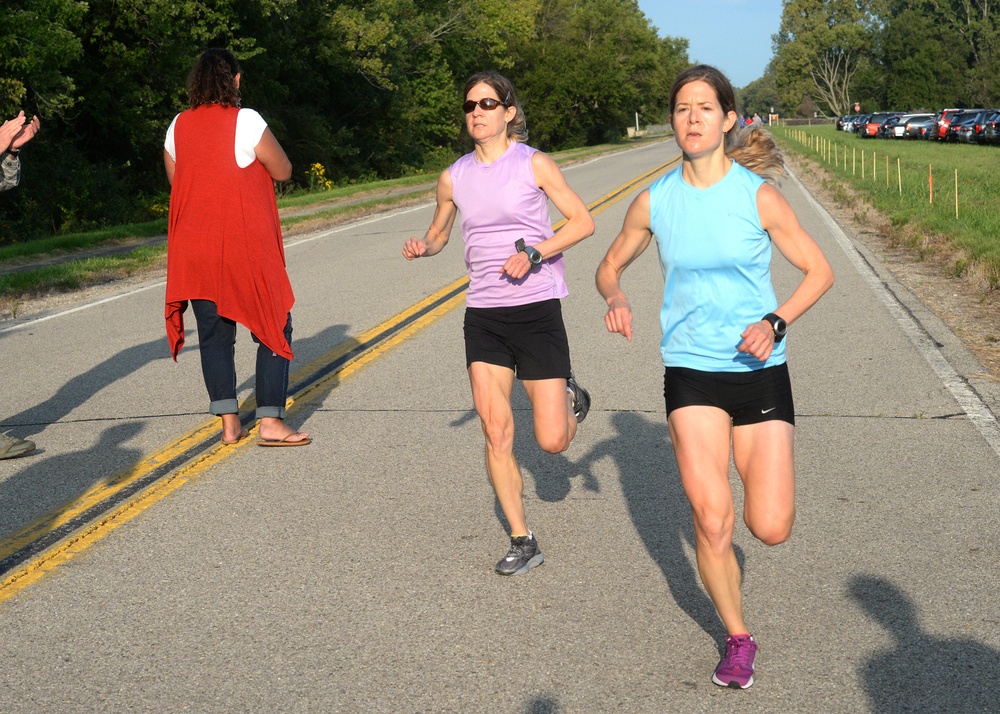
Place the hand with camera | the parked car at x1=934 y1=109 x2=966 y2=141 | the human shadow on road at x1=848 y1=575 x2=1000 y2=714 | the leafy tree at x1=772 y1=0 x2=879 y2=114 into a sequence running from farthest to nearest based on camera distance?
the leafy tree at x1=772 y1=0 x2=879 y2=114 → the parked car at x1=934 y1=109 x2=966 y2=141 → the hand with camera → the human shadow on road at x1=848 y1=575 x2=1000 y2=714

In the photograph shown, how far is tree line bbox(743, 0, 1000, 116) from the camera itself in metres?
112

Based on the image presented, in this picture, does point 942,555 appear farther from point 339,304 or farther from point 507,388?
point 339,304

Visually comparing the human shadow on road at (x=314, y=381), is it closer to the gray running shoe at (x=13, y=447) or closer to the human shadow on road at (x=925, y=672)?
the gray running shoe at (x=13, y=447)

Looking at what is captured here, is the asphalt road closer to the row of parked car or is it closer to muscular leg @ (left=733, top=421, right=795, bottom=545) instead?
muscular leg @ (left=733, top=421, right=795, bottom=545)

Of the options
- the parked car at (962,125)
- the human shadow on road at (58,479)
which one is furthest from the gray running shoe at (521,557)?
the parked car at (962,125)

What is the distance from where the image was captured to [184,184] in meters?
6.72

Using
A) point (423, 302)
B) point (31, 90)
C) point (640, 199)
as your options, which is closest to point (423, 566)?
point (640, 199)

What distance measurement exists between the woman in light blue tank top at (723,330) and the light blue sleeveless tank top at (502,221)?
105cm

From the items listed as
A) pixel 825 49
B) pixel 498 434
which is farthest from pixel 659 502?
pixel 825 49

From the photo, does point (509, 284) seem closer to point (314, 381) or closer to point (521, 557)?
point (521, 557)

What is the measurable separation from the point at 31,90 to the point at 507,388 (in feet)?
71.7

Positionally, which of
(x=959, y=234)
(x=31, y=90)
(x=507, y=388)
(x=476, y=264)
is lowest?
(x=959, y=234)

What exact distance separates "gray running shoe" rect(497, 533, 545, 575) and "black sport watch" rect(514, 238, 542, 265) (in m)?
1.09

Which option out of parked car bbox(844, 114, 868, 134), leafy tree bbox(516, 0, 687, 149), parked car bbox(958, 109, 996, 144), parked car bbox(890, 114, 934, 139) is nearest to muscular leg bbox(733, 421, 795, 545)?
parked car bbox(958, 109, 996, 144)
